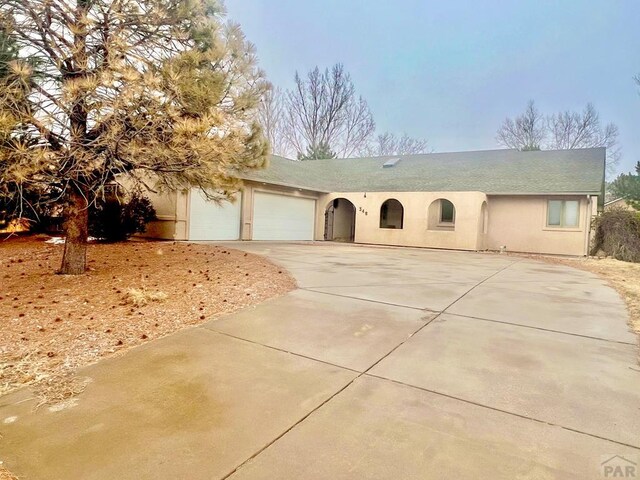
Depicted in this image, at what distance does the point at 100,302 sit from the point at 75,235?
2.26m

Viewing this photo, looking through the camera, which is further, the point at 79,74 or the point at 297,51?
the point at 297,51

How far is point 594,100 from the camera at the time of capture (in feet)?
104

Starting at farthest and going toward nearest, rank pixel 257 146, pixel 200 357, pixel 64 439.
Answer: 1. pixel 257 146
2. pixel 200 357
3. pixel 64 439

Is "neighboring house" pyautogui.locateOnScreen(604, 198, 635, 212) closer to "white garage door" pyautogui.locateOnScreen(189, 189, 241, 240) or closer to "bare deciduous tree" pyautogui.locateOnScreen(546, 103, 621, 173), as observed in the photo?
"bare deciduous tree" pyautogui.locateOnScreen(546, 103, 621, 173)

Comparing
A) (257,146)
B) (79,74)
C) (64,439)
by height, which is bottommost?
(64,439)

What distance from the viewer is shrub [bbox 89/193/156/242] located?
1106 centimetres

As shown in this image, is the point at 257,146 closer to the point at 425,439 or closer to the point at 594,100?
the point at 425,439

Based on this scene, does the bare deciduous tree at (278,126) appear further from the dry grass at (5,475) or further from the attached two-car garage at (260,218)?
the dry grass at (5,475)

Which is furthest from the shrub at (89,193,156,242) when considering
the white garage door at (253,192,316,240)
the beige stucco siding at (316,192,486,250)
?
the beige stucco siding at (316,192,486,250)

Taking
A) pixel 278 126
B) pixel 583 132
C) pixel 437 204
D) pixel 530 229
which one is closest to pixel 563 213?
pixel 530 229

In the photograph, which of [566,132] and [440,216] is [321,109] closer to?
[440,216]

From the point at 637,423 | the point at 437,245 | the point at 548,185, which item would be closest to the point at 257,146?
the point at 637,423

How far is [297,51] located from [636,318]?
36093mm

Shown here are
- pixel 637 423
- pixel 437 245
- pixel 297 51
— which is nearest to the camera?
pixel 637 423
